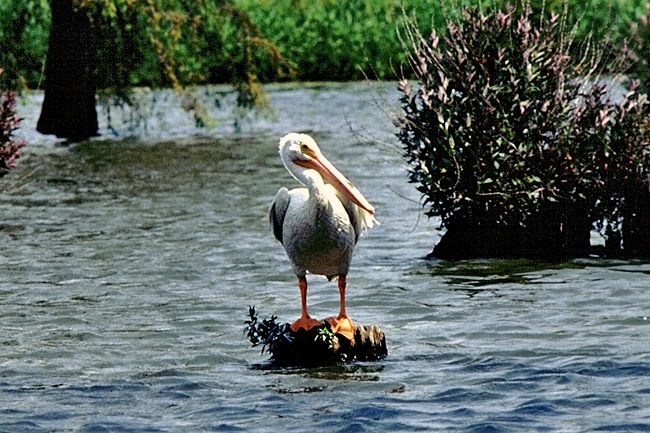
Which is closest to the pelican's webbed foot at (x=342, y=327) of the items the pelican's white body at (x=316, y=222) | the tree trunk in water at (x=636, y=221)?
the pelican's white body at (x=316, y=222)

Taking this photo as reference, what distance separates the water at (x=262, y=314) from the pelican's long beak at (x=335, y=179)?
108 cm

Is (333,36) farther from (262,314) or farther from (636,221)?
(262,314)

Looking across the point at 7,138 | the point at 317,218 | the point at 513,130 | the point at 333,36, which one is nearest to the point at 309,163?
the point at 317,218

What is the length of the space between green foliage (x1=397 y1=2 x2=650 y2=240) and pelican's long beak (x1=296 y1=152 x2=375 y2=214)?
3.37 metres

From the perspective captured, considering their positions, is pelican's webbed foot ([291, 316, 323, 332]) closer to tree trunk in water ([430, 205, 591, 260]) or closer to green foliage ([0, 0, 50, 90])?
tree trunk in water ([430, 205, 591, 260])

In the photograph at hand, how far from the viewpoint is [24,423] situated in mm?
8406

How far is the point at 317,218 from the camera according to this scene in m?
9.49

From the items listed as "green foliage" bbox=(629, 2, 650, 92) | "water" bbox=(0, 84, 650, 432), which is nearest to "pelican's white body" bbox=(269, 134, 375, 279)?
"water" bbox=(0, 84, 650, 432)

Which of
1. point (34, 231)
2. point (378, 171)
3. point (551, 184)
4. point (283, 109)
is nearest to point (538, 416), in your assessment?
point (551, 184)

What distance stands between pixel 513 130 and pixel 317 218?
4094 mm

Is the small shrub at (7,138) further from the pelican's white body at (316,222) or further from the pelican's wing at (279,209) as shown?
the pelican's white body at (316,222)

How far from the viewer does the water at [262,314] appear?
27.9ft

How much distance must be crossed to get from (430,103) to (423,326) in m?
2.66

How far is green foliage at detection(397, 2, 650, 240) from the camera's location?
13039 mm
